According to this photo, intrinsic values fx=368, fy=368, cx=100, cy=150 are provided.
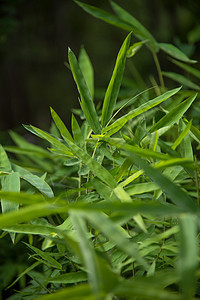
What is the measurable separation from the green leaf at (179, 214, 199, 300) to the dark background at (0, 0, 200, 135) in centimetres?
194

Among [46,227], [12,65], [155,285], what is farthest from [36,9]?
[155,285]

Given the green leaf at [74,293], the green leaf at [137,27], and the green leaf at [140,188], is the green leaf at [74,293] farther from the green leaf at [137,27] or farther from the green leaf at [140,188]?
the green leaf at [137,27]

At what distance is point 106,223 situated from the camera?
20 centimetres

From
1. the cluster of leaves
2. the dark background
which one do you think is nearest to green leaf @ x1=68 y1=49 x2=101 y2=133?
the cluster of leaves

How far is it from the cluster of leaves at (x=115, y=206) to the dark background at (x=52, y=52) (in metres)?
1.76

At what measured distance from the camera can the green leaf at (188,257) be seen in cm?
18

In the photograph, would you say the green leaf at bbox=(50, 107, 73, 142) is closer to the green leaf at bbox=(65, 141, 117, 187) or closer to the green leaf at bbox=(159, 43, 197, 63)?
the green leaf at bbox=(65, 141, 117, 187)

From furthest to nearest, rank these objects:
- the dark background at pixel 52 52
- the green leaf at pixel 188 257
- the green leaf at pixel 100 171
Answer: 1. the dark background at pixel 52 52
2. the green leaf at pixel 100 171
3. the green leaf at pixel 188 257

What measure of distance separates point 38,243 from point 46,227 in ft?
0.60

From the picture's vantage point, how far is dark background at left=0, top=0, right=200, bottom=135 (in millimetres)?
2289

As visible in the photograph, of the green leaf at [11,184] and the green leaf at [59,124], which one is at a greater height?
the green leaf at [59,124]

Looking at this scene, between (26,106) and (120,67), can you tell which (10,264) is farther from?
(26,106)

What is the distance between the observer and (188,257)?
188 mm

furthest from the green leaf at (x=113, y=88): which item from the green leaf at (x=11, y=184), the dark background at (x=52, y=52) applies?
the dark background at (x=52, y=52)
